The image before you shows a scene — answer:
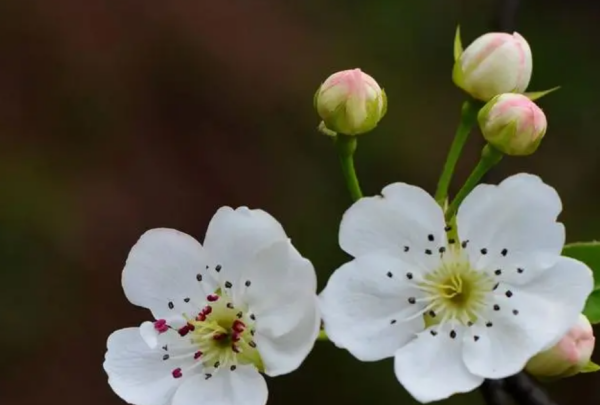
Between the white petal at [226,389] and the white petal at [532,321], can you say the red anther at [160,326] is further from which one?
the white petal at [532,321]

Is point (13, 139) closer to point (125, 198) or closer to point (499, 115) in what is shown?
point (125, 198)

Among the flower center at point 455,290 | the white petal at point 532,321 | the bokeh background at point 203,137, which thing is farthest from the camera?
the bokeh background at point 203,137

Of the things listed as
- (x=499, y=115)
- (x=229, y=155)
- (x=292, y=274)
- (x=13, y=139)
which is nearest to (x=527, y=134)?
(x=499, y=115)

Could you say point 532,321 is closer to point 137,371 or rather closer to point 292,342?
point 292,342

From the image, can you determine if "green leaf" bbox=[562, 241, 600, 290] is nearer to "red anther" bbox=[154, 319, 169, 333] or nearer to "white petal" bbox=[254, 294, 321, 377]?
"white petal" bbox=[254, 294, 321, 377]

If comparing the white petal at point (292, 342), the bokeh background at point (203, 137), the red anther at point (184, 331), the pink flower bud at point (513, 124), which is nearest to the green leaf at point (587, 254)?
the pink flower bud at point (513, 124)
